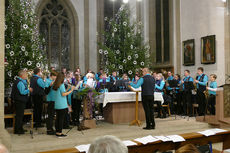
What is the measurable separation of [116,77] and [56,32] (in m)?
6.44

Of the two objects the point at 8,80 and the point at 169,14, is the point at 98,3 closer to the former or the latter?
the point at 169,14

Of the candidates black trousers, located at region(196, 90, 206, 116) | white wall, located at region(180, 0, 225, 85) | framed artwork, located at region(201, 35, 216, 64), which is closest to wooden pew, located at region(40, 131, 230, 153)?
black trousers, located at region(196, 90, 206, 116)

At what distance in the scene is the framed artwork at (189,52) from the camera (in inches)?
494

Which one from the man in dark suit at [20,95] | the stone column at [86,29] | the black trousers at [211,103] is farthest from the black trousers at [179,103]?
the man in dark suit at [20,95]

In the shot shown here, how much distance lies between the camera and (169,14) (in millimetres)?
14453

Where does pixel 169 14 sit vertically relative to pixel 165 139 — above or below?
above

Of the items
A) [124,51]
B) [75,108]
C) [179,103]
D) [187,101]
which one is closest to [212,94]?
[187,101]

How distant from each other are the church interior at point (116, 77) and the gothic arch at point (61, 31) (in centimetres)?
6

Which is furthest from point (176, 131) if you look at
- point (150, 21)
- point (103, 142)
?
point (150, 21)

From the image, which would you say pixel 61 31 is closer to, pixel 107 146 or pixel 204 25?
pixel 204 25

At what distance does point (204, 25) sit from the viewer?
11.9 m

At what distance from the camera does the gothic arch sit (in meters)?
15.2

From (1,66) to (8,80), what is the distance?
10.7ft

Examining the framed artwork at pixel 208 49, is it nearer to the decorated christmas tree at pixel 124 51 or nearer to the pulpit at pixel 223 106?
the decorated christmas tree at pixel 124 51
